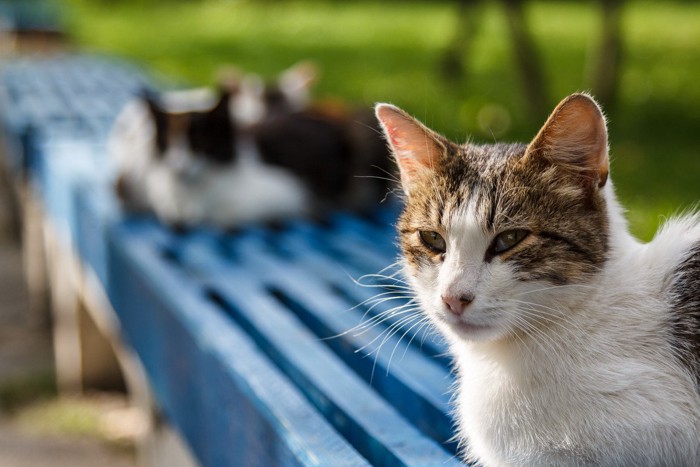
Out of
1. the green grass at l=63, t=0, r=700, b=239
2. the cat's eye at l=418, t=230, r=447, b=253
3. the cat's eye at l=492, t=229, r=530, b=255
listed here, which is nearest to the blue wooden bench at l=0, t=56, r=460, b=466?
the cat's eye at l=418, t=230, r=447, b=253

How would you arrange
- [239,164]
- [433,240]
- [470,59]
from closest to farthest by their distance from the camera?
[433,240] < [239,164] < [470,59]

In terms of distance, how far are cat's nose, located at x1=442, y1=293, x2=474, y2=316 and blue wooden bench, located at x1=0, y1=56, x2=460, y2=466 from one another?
1.03 ft

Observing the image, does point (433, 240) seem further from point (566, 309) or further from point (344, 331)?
point (344, 331)

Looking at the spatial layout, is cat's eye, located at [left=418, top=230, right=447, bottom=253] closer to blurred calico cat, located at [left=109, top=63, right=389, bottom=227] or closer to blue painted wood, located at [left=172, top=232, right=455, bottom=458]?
blue painted wood, located at [left=172, top=232, right=455, bottom=458]

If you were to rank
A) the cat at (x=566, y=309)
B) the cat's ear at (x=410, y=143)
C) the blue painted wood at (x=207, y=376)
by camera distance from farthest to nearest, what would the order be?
1. the blue painted wood at (x=207, y=376)
2. the cat's ear at (x=410, y=143)
3. the cat at (x=566, y=309)

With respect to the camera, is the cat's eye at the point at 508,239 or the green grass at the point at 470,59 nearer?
the cat's eye at the point at 508,239

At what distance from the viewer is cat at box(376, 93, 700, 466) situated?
121 centimetres

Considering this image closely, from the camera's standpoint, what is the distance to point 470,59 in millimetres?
8312

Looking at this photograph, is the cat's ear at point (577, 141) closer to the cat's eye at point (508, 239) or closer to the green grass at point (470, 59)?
the cat's eye at point (508, 239)

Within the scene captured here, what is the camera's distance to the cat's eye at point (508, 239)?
51.7 inches

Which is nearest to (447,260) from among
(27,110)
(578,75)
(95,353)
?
(95,353)

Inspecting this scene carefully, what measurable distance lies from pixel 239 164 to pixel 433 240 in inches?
83.0

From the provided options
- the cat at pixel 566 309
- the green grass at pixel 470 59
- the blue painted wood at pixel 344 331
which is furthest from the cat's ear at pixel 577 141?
the blue painted wood at pixel 344 331

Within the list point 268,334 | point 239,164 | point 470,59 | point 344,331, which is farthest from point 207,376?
point 470,59
